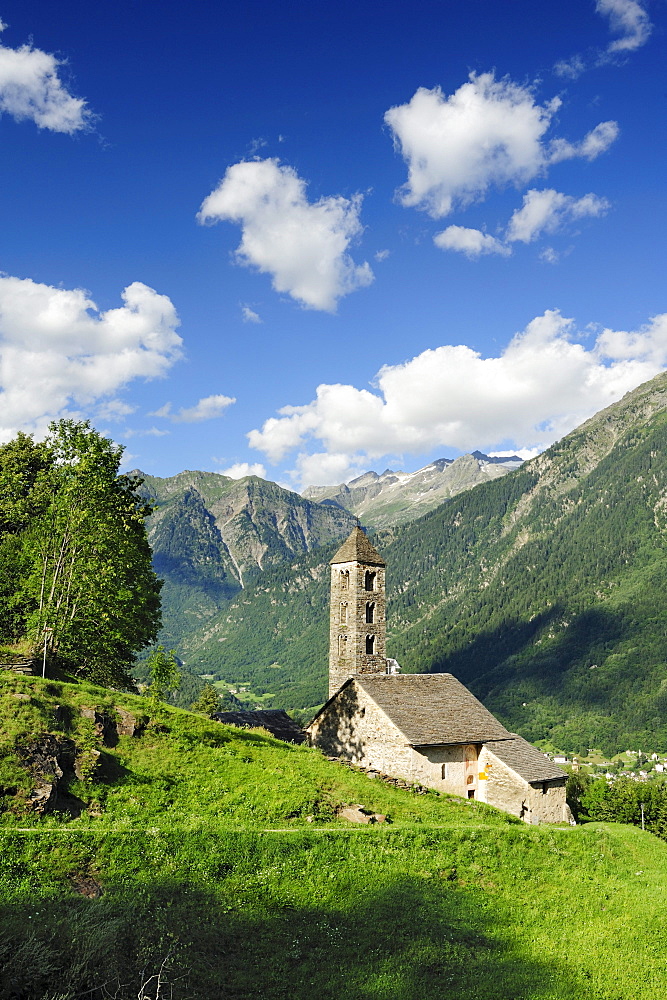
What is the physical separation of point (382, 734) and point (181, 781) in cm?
1907

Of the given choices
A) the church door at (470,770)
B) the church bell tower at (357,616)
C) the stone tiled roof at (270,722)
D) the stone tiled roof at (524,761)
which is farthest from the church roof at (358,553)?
the stone tiled roof at (524,761)

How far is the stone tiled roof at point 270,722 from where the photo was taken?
50.3 metres

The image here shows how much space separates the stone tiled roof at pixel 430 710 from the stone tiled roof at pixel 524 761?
1.83 feet

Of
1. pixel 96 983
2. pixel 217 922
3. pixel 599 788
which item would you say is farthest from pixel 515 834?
pixel 599 788

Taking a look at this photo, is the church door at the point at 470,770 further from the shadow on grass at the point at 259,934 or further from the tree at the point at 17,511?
the tree at the point at 17,511

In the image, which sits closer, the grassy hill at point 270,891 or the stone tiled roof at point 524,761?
the grassy hill at point 270,891

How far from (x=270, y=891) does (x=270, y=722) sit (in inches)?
1598

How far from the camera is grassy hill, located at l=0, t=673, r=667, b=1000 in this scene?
472 inches

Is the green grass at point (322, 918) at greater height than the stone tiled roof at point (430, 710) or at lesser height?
lesser

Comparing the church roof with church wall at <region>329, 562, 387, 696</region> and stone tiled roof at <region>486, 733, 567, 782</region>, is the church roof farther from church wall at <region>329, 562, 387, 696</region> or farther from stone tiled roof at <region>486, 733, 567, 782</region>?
stone tiled roof at <region>486, 733, 567, 782</region>

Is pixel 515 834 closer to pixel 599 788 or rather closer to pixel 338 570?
pixel 338 570

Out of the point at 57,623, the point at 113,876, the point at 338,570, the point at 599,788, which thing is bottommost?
the point at 599,788

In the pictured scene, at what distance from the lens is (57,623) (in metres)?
31.5

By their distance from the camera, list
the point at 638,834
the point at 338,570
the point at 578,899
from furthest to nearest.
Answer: the point at 338,570, the point at 638,834, the point at 578,899
